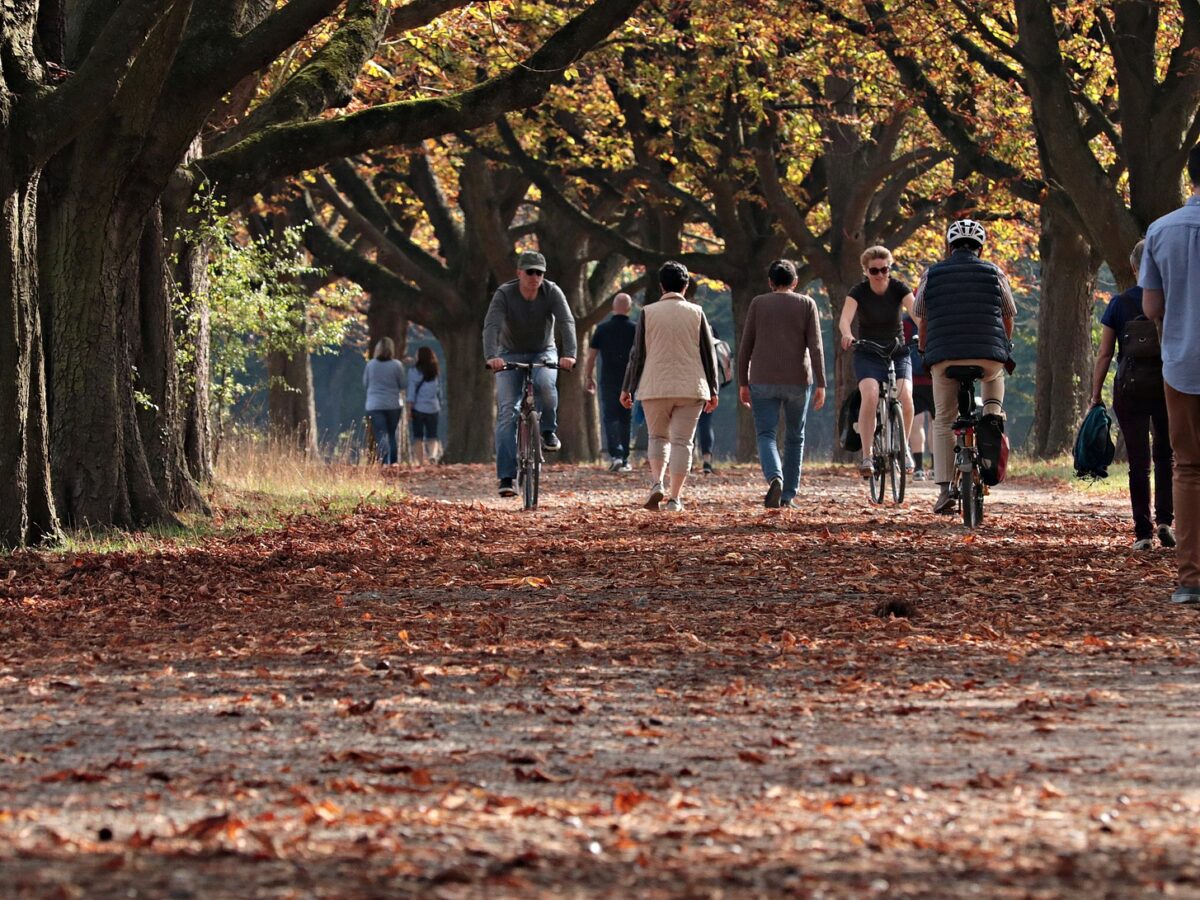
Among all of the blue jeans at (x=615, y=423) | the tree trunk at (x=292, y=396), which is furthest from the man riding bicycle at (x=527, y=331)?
the tree trunk at (x=292, y=396)

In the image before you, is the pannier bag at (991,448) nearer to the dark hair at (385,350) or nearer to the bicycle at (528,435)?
the bicycle at (528,435)

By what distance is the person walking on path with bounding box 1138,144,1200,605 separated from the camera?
8.92 metres

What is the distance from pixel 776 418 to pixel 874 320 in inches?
42.8

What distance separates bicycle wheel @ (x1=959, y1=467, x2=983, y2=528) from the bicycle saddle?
2.04ft

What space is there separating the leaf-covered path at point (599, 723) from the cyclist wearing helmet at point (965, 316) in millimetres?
1854

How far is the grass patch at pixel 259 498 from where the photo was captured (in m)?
12.5

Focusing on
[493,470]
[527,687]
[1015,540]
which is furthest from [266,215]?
[527,687]

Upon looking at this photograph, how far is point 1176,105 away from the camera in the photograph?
19.3m

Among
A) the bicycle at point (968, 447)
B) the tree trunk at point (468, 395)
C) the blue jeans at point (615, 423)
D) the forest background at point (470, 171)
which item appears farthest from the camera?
the tree trunk at point (468, 395)

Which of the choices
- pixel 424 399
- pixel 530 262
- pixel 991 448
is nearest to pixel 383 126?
pixel 530 262

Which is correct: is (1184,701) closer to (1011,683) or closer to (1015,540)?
(1011,683)

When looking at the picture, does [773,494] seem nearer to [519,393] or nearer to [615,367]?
[519,393]

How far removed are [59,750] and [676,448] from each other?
1006 centimetres

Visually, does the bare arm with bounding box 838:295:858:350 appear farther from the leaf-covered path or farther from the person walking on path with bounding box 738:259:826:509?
the leaf-covered path
